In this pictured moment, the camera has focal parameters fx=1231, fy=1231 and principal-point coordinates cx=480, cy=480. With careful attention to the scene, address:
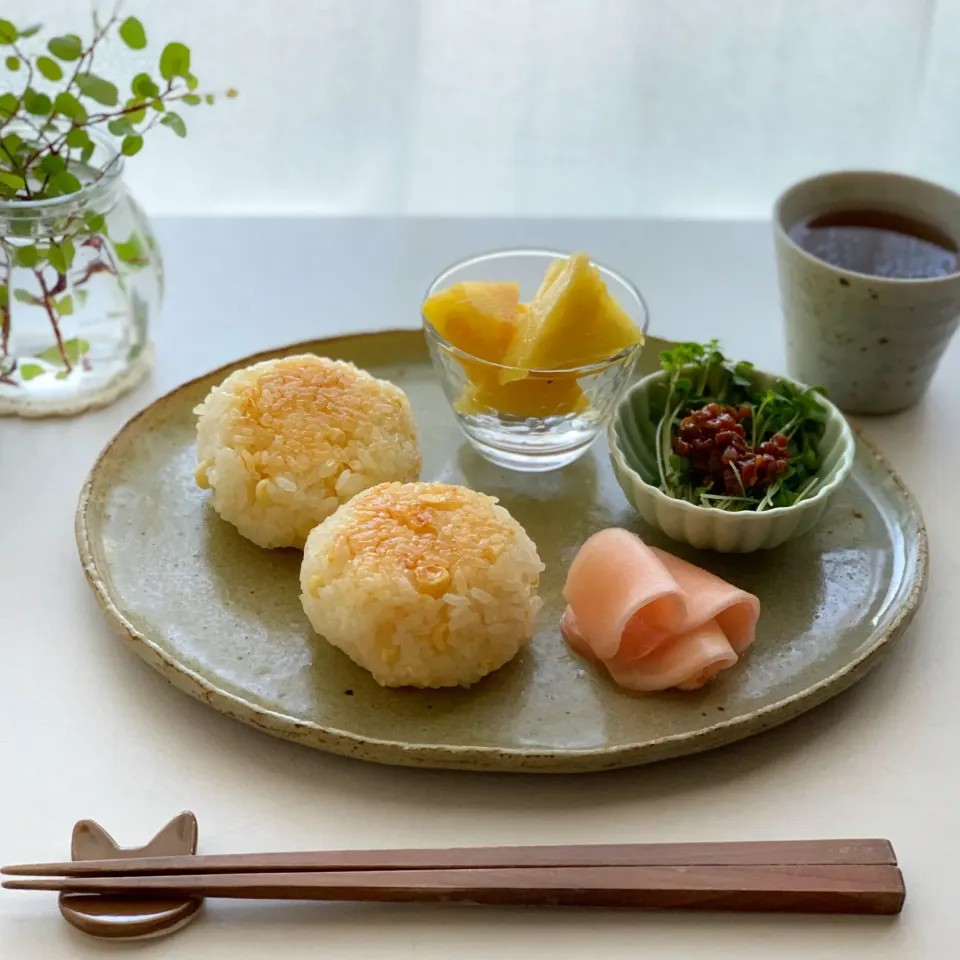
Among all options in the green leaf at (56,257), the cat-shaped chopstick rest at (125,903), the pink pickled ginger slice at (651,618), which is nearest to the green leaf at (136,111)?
the green leaf at (56,257)

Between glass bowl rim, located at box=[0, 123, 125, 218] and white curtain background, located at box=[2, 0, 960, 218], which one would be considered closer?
glass bowl rim, located at box=[0, 123, 125, 218]

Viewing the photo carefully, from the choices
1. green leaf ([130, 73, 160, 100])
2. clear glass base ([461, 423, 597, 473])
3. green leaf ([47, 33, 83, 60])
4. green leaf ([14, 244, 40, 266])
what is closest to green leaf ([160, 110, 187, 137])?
green leaf ([130, 73, 160, 100])

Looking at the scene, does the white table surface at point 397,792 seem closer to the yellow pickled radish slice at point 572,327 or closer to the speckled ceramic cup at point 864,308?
the speckled ceramic cup at point 864,308

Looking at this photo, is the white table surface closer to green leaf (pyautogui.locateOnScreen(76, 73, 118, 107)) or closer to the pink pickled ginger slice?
the pink pickled ginger slice

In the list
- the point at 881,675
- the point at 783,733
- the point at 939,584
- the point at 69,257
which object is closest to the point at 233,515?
the point at 69,257

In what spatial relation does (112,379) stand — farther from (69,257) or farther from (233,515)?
(233,515)

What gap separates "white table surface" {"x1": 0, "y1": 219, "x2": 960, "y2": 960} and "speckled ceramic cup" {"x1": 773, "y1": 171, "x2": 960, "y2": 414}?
201 mm

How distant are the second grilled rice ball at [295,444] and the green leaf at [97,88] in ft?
1.61

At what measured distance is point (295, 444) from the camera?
1702 millimetres

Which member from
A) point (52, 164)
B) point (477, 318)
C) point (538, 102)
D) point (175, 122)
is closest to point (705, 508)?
point (477, 318)

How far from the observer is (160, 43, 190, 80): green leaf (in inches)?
72.9

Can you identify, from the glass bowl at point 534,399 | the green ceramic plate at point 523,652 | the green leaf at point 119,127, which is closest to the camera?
the green ceramic plate at point 523,652

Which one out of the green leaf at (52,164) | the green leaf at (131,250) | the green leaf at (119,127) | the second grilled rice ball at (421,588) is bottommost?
the second grilled rice ball at (421,588)

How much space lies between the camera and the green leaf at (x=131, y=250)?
2035 mm
